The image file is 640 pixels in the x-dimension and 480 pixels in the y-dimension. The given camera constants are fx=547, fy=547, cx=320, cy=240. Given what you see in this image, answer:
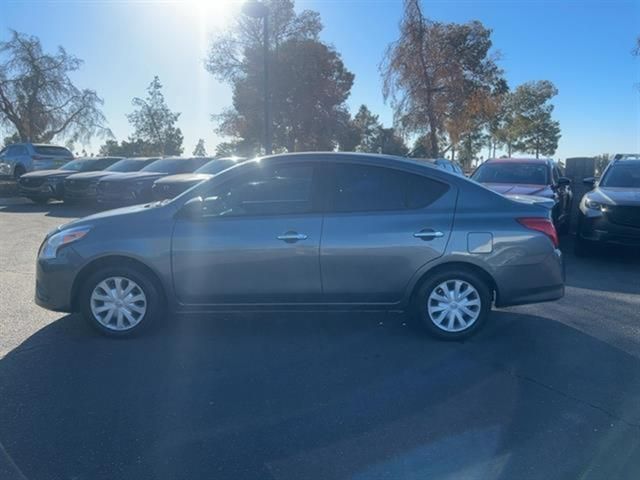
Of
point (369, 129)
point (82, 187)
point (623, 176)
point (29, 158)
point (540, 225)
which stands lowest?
point (540, 225)

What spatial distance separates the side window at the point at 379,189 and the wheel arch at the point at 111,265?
5.67ft

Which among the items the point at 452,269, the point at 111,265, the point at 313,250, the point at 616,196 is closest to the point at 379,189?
the point at 313,250

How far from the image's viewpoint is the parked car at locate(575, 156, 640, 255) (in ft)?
27.3

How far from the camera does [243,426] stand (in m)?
3.54

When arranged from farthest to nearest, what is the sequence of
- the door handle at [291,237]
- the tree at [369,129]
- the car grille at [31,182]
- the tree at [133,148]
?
the tree at [369,129] → the tree at [133,148] → the car grille at [31,182] → the door handle at [291,237]

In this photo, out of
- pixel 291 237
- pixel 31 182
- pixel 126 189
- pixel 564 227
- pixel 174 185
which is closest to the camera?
pixel 291 237

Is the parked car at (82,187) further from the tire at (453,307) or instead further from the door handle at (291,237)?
the tire at (453,307)

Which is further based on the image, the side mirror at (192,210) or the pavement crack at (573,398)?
the side mirror at (192,210)

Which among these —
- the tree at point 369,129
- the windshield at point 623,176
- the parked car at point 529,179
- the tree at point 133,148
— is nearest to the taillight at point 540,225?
the parked car at point 529,179

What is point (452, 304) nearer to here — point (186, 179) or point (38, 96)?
point (186, 179)

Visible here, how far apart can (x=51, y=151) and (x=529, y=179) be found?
19372mm

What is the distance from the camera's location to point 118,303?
16.4 ft

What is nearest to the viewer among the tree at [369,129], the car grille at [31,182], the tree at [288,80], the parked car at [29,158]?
the car grille at [31,182]

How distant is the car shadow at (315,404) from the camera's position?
315 centimetres
